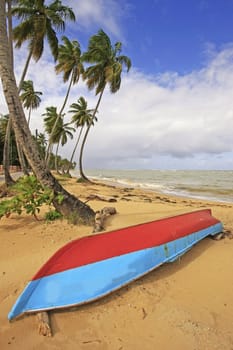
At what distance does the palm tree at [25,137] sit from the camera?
4043 millimetres

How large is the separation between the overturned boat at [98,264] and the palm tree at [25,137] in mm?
1538

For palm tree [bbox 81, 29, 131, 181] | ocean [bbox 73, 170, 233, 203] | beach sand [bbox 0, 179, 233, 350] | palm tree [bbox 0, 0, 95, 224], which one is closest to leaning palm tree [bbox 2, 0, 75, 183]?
palm tree [bbox 81, 29, 131, 181]

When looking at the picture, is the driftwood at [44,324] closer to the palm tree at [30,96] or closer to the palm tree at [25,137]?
the palm tree at [25,137]

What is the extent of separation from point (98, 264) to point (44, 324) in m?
0.81

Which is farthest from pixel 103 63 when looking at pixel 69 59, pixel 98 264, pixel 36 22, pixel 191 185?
pixel 98 264

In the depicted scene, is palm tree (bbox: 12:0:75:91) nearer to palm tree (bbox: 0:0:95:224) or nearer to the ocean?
palm tree (bbox: 0:0:95:224)

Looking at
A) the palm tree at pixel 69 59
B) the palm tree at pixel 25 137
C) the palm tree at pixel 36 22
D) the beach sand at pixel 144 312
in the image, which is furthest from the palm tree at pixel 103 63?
the beach sand at pixel 144 312

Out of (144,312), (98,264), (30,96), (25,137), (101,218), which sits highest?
(30,96)

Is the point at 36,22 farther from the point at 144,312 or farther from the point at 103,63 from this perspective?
the point at 144,312

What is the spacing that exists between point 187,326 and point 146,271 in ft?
2.47

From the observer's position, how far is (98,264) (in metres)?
2.56

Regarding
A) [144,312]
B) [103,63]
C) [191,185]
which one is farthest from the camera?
[191,185]

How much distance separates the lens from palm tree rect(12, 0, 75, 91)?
11219 mm

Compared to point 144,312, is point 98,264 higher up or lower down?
higher up
